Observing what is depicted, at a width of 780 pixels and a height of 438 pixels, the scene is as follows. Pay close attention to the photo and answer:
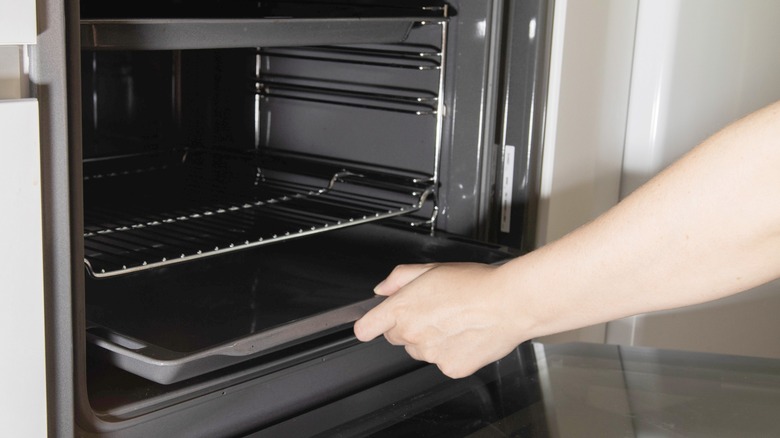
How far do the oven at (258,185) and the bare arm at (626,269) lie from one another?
75 millimetres

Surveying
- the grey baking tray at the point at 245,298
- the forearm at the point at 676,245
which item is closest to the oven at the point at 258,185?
the grey baking tray at the point at 245,298

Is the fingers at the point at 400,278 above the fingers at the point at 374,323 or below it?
above

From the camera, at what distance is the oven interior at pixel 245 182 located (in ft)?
3.03

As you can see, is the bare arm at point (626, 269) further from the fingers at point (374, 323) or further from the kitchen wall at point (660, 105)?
the kitchen wall at point (660, 105)

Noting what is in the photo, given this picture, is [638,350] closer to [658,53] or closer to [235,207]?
[658,53]

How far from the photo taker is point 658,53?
4.54 feet

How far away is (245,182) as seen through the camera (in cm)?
152

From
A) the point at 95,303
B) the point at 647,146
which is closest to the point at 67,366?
Result: the point at 95,303

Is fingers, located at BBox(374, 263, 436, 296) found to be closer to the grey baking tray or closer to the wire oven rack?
the grey baking tray

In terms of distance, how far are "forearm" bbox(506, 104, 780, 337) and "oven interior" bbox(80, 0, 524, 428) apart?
22 cm

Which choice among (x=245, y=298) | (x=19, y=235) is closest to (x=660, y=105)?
(x=245, y=298)

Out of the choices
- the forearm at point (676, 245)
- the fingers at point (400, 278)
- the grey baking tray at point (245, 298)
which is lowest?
the grey baking tray at point (245, 298)

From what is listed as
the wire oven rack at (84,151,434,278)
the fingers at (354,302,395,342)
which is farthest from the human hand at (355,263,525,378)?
the wire oven rack at (84,151,434,278)

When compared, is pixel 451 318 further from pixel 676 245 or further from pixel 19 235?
pixel 19 235
